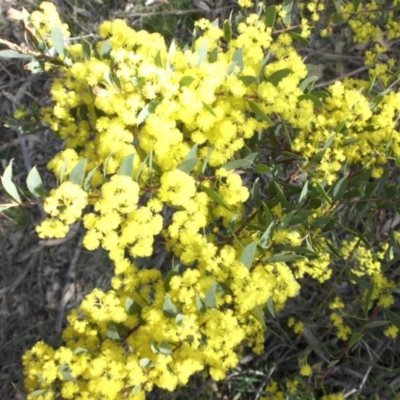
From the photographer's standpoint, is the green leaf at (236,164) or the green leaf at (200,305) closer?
the green leaf at (200,305)

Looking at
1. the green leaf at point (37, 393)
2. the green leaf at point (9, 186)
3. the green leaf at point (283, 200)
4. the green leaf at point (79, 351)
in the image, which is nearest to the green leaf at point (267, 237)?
the green leaf at point (283, 200)

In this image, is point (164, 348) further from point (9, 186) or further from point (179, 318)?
point (9, 186)

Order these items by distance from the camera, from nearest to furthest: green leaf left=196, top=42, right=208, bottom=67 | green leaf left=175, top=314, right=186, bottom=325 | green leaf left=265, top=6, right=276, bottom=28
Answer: green leaf left=175, top=314, right=186, bottom=325, green leaf left=196, top=42, right=208, bottom=67, green leaf left=265, top=6, right=276, bottom=28

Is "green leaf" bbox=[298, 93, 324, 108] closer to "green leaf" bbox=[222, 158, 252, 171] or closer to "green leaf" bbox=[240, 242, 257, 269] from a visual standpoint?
"green leaf" bbox=[222, 158, 252, 171]

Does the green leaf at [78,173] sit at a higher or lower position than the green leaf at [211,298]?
higher

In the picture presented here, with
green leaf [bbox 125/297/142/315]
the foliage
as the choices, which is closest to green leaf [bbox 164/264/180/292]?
the foliage

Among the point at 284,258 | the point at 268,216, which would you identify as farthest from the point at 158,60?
the point at 284,258

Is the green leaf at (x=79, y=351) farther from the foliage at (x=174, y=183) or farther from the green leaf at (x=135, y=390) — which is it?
the green leaf at (x=135, y=390)
